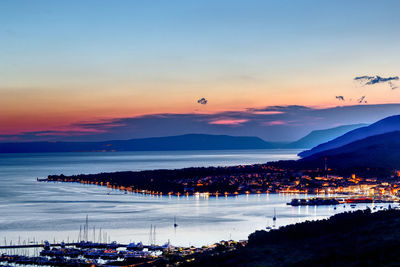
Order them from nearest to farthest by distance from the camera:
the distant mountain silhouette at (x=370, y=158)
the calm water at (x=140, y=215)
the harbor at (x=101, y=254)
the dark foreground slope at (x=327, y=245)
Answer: the dark foreground slope at (x=327, y=245) → the harbor at (x=101, y=254) → the calm water at (x=140, y=215) → the distant mountain silhouette at (x=370, y=158)

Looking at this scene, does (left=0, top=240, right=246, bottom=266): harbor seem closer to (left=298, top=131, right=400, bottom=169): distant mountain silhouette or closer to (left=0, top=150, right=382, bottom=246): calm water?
(left=0, top=150, right=382, bottom=246): calm water

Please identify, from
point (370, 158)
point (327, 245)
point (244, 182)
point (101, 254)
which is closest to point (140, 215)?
point (101, 254)

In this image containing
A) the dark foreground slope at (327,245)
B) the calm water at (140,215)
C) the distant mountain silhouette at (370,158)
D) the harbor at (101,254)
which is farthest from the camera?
the distant mountain silhouette at (370,158)

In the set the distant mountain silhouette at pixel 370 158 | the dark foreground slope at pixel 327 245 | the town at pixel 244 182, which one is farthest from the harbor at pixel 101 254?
the distant mountain silhouette at pixel 370 158

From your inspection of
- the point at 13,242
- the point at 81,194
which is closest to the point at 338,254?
the point at 13,242

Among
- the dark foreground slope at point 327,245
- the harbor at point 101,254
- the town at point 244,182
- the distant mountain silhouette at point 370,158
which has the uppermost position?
the distant mountain silhouette at point 370,158

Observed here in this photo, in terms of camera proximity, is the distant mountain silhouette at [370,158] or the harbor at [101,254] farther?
the distant mountain silhouette at [370,158]

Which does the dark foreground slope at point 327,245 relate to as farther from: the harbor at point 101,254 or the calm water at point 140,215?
the calm water at point 140,215

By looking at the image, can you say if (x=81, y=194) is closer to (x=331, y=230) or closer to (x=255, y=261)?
(x=331, y=230)

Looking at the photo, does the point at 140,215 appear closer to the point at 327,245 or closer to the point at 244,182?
the point at 327,245
